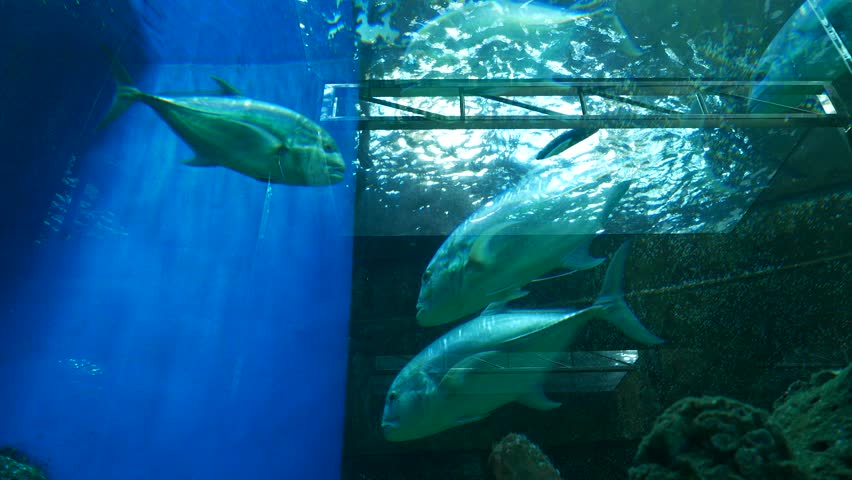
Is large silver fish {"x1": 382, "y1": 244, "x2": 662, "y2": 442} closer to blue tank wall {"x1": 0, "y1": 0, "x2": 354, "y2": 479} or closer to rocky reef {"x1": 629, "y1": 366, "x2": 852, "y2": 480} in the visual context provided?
rocky reef {"x1": 629, "y1": 366, "x2": 852, "y2": 480}

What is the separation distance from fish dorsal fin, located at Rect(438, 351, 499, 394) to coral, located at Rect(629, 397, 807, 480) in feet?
4.14

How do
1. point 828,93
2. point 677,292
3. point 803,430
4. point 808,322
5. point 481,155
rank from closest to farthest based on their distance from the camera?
point 803,430 → point 808,322 → point 828,93 → point 677,292 → point 481,155

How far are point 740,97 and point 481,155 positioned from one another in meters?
2.22

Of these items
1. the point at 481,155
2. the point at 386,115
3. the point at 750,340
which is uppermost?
the point at 386,115

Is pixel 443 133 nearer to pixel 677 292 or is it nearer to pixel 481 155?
pixel 481 155

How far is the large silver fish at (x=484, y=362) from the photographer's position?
7.55 feet

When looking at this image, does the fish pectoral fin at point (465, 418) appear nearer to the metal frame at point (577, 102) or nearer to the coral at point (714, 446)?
the coral at point (714, 446)

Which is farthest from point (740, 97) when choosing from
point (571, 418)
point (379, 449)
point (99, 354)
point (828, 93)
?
point (99, 354)

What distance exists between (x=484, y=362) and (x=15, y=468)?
423 centimetres

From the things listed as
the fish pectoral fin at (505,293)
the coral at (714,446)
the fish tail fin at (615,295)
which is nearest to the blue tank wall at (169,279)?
the fish pectoral fin at (505,293)

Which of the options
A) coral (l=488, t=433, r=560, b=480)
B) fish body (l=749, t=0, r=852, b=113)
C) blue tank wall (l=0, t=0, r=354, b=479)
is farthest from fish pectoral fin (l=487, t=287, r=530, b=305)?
fish body (l=749, t=0, r=852, b=113)

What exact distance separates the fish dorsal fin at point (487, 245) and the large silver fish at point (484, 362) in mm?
655

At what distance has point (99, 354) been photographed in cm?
361

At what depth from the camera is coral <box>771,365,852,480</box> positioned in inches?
44.7
